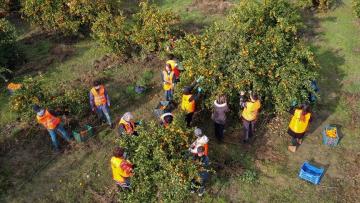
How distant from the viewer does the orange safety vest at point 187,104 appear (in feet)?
40.6

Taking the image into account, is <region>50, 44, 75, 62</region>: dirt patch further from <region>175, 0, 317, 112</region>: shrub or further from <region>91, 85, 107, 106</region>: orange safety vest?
<region>175, 0, 317, 112</region>: shrub

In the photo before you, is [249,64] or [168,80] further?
[168,80]

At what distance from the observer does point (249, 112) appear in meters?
12.0

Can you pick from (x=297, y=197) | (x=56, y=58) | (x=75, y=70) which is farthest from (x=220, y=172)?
(x=56, y=58)

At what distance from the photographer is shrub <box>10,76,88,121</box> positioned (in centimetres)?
1277

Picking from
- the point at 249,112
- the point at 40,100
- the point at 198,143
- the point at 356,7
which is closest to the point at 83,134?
the point at 40,100

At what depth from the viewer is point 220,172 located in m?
11.8

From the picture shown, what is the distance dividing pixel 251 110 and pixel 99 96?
454 cm

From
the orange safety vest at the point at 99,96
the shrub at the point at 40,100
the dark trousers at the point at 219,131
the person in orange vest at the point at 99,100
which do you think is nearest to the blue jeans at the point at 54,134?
the shrub at the point at 40,100

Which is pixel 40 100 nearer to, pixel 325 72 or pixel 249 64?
pixel 249 64

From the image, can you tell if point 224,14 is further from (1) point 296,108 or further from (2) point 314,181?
(2) point 314,181

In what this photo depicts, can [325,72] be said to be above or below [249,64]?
below

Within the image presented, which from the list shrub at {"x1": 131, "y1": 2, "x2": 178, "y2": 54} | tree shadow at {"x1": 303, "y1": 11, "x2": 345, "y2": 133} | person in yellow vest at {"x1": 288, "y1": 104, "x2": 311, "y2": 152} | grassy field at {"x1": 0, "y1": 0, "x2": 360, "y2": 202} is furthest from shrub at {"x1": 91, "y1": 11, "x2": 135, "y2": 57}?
tree shadow at {"x1": 303, "y1": 11, "x2": 345, "y2": 133}

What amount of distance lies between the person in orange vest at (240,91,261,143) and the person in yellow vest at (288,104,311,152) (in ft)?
3.46
